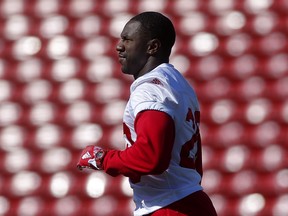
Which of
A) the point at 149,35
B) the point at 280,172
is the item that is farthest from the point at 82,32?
the point at 149,35

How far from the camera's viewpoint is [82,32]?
5238 millimetres

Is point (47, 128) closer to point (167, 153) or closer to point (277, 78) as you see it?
point (277, 78)

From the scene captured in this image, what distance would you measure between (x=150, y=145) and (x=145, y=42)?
1.03 feet

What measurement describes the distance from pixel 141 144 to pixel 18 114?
302 centimetres

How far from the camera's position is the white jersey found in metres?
2.21

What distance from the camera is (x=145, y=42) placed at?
2.30 metres

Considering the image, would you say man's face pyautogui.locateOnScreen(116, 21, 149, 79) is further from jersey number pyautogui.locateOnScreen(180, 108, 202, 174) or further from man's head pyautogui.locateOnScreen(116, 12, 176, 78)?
jersey number pyautogui.locateOnScreen(180, 108, 202, 174)

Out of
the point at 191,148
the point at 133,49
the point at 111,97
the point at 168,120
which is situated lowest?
the point at 111,97

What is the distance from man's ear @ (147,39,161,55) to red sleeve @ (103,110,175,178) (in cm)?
22

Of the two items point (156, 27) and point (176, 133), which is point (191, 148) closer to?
point (176, 133)

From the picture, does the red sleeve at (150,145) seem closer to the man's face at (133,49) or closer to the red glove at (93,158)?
the red glove at (93,158)

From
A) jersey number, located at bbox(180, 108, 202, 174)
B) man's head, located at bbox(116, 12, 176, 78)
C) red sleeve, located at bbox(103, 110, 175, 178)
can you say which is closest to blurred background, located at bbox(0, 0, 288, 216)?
jersey number, located at bbox(180, 108, 202, 174)

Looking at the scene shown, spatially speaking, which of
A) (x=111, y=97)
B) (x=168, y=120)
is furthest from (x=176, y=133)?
(x=111, y=97)

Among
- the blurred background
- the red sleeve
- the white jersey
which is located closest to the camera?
the red sleeve
